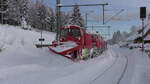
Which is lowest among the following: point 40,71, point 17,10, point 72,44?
point 40,71

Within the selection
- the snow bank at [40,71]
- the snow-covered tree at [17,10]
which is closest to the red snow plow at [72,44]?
the snow bank at [40,71]

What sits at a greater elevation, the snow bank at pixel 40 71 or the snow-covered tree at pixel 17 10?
the snow-covered tree at pixel 17 10

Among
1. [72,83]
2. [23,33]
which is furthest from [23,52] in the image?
[23,33]

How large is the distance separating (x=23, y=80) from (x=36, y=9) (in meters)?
94.3

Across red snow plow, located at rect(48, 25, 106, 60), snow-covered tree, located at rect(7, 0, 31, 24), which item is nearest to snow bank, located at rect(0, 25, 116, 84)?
red snow plow, located at rect(48, 25, 106, 60)

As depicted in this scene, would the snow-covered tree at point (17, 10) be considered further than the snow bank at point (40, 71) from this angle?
Yes

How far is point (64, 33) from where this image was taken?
88.3 feet

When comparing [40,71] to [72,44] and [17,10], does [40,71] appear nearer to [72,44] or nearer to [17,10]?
[72,44]

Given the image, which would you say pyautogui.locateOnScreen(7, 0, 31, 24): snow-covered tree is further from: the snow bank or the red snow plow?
the snow bank

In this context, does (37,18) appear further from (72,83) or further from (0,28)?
(72,83)

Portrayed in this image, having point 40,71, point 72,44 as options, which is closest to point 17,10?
point 72,44

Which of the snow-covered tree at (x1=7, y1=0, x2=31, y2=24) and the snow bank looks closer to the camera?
the snow bank

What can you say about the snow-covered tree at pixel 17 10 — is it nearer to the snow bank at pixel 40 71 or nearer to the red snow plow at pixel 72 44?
the red snow plow at pixel 72 44

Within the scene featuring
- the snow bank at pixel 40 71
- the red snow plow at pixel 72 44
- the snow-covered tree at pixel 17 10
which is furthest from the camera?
the snow-covered tree at pixel 17 10
